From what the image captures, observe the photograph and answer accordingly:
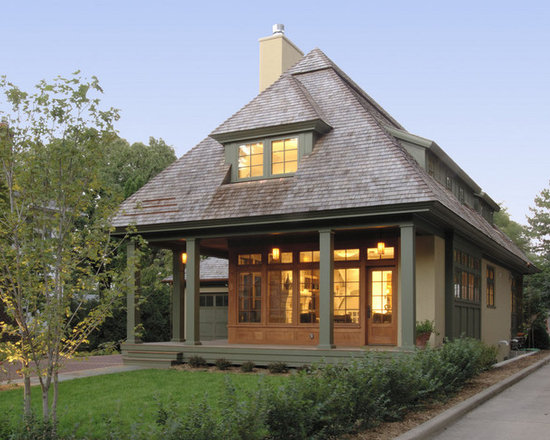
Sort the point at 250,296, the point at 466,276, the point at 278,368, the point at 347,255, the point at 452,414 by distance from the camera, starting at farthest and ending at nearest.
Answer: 1. the point at 466,276
2. the point at 250,296
3. the point at 347,255
4. the point at 278,368
5. the point at 452,414

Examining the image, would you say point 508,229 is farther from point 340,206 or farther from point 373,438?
point 373,438

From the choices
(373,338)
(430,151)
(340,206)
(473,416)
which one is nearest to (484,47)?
(430,151)

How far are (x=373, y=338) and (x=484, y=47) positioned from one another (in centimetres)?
843

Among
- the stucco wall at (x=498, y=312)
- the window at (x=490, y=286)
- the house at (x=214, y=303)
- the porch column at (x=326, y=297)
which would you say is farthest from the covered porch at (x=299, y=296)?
the house at (x=214, y=303)

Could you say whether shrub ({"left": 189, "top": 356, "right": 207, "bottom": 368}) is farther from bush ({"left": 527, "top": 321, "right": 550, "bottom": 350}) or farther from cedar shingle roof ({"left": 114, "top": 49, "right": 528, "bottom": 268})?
bush ({"left": 527, "top": 321, "right": 550, "bottom": 350})

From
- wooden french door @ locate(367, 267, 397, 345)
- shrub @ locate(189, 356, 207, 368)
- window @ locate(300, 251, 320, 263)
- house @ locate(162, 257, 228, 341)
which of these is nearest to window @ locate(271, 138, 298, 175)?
window @ locate(300, 251, 320, 263)

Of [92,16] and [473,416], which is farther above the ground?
[92,16]

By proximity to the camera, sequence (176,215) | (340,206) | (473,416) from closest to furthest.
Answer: (473,416), (340,206), (176,215)

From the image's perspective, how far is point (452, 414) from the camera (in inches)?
344

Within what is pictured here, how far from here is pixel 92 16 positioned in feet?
48.0

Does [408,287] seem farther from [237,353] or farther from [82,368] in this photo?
[82,368]

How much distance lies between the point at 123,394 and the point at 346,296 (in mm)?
6277

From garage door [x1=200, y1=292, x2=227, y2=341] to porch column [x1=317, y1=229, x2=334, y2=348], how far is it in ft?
40.8

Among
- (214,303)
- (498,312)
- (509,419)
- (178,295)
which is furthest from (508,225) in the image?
(509,419)
